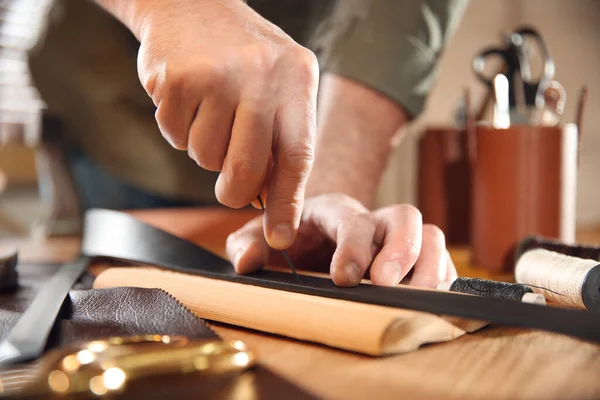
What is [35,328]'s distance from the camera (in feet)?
1.32

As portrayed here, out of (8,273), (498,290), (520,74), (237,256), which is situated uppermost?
(520,74)

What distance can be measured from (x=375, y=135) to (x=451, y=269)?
1.53 ft

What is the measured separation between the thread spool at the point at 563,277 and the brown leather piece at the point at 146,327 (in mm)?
281

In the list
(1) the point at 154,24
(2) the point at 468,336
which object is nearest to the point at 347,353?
(2) the point at 468,336

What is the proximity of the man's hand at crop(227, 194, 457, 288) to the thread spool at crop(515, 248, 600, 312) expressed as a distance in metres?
0.08

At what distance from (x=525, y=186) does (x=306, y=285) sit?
512mm

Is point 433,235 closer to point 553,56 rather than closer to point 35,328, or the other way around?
point 35,328

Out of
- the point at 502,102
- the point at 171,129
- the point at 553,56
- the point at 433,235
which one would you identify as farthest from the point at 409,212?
the point at 553,56

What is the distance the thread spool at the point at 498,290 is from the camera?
0.44 metres

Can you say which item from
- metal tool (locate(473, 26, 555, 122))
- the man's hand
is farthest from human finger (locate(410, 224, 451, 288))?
metal tool (locate(473, 26, 555, 122))

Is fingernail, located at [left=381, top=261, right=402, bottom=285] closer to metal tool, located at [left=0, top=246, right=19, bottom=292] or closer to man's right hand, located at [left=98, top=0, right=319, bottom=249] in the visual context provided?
man's right hand, located at [left=98, top=0, right=319, bottom=249]

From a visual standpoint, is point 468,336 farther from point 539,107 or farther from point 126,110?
point 126,110

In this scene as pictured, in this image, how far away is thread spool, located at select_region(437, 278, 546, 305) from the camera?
44 cm

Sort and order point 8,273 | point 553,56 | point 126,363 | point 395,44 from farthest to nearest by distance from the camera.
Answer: point 553,56
point 395,44
point 8,273
point 126,363
